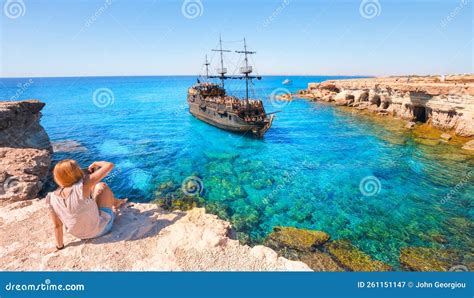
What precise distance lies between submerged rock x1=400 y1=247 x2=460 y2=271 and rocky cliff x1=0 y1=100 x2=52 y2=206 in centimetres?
1396

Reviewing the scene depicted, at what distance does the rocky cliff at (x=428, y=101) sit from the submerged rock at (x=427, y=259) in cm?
1996

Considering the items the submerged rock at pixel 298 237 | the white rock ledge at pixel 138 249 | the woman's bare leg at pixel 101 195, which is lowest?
the submerged rock at pixel 298 237

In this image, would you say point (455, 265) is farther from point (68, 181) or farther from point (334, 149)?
point (334, 149)

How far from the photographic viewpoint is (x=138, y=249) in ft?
18.1

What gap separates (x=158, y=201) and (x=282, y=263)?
30.8 ft

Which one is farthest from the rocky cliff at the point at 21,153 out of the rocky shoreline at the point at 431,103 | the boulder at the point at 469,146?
the rocky shoreline at the point at 431,103

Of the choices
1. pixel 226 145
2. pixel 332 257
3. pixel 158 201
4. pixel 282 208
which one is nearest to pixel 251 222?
pixel 282 208

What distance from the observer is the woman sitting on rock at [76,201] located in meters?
4.83

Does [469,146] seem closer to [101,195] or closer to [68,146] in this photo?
[101,195]

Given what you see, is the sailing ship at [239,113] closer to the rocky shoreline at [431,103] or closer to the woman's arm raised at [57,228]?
the rocky shoreline at [431,103]

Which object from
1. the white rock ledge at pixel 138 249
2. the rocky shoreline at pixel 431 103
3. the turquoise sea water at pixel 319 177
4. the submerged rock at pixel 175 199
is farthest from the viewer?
the rocky shoreline at pixel 431 103

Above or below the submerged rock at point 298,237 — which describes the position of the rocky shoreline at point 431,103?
above

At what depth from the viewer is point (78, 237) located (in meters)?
5.57

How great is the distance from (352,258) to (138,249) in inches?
299
